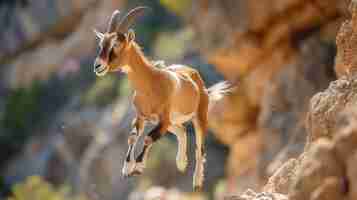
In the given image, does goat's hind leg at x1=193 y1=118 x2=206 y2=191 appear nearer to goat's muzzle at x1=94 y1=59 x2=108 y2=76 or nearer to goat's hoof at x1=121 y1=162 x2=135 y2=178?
goat's hoof at x1=121 y1=162 x2=135 y2=178

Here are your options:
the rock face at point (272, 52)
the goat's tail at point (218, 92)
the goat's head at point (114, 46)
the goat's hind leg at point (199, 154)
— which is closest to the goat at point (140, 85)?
the goat's head at point (114, 46)

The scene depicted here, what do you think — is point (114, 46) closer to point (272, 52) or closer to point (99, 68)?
point (99, 68)

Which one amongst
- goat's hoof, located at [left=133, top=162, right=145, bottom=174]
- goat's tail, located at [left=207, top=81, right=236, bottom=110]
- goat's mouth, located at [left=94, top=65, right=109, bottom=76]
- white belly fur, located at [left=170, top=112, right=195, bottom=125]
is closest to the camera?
goat's mouth, located at [left=94, top=65, right=109, bottom=76]

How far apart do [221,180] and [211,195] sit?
0.50 meters

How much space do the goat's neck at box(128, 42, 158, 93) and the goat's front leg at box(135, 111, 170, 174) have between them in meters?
0.31

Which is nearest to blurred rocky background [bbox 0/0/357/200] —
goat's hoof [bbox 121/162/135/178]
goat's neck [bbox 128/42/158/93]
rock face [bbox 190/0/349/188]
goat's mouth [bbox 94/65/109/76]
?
rock face [bbox 190/0/349/188]

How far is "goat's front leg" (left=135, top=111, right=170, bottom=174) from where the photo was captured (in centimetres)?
564

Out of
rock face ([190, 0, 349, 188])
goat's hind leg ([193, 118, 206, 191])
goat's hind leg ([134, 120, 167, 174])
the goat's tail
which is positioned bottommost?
goat's hind leg ([134, 120, 167, 174])

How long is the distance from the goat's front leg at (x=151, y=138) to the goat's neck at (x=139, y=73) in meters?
0.31

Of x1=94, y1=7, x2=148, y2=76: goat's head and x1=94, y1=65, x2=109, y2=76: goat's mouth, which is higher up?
x1=94, y1=7, x2=148, y2=76: goat's head

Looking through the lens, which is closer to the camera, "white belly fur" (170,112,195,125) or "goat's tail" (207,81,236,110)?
"white belly fur" (170,112,195,125)

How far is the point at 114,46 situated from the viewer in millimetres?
5582

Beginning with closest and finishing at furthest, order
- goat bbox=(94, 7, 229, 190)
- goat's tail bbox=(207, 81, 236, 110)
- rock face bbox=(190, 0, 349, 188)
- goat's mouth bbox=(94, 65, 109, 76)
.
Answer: goat's mouth bbox=(94, 65, 109, 76)
goat bbox=(94, 7, 229, 190)
goat's tail bbox=(207, 81, 236, 110)
rock face bbox=(190, 0, 349, 188)

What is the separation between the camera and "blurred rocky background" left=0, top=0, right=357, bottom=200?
20.0ft
